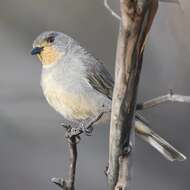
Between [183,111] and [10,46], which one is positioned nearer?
[183,111]

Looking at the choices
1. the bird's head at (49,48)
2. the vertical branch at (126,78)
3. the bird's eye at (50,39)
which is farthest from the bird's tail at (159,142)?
the vertical branch at (126,78)

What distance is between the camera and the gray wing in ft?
11.5

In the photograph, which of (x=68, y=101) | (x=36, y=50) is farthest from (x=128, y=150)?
(x=36, y=50)

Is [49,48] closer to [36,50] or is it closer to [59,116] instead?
[36,50]

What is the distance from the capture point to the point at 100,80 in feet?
11.7

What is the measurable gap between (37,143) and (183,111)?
104cm

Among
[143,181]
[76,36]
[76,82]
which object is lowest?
[143,181]

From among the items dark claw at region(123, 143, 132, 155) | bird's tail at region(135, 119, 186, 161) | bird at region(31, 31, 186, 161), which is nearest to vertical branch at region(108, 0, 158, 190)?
dark claw at region(123, 143, 132, 155)

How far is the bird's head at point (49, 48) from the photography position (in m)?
3.75

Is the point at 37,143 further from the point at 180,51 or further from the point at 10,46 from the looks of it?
the point at 180,51

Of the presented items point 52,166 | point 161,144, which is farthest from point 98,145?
point 161,144

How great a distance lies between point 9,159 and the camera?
4.87 meters

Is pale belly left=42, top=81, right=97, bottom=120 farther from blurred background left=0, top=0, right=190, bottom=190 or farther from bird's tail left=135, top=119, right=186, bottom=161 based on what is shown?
blurred background left=0, top=0, right=190, bottom=190

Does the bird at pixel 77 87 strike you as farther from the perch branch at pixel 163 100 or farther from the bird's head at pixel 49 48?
the perch branch at pixel 163 100
